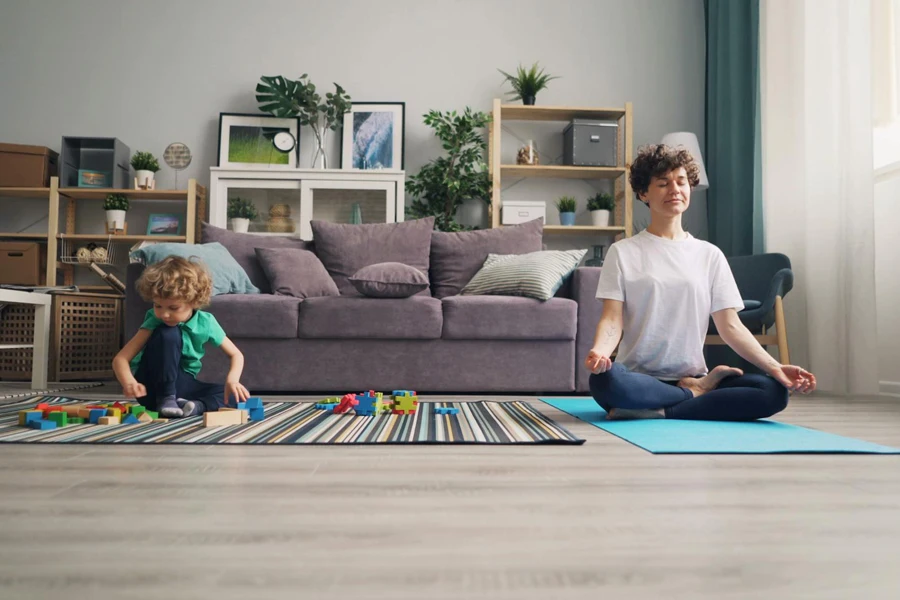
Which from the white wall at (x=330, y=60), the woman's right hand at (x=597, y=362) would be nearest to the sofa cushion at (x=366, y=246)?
the white wall at (x=330, y=60)

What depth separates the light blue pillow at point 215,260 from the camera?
2988 millimetres

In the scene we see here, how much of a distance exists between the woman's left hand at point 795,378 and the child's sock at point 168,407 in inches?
64.0

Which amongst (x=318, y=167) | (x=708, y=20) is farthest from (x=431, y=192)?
(x=708, y=20)

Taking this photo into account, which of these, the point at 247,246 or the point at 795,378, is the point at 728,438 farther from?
the point at 247,246

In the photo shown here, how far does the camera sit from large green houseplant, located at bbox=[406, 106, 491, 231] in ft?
14.7

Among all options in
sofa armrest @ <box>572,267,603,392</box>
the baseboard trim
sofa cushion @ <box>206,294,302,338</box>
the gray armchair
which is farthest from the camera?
the gray armchair

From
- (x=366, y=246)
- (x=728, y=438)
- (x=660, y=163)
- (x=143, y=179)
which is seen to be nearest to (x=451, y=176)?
(x=366, y=246)

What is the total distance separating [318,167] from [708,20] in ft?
9.29

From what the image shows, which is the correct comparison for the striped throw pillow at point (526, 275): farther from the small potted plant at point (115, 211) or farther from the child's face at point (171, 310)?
the small potted plant at point (115, 211)

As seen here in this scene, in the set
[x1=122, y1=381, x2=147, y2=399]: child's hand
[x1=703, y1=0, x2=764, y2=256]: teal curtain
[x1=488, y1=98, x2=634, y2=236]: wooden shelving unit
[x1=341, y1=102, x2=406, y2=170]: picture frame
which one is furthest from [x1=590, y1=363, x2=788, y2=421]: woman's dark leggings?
[x1=341, y1=102, x2=406, y2=170]: picture frame

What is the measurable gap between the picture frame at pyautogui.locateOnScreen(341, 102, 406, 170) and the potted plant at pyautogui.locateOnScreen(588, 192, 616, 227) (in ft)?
4.29

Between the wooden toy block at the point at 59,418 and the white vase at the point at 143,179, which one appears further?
the white vase at the point at 143,179

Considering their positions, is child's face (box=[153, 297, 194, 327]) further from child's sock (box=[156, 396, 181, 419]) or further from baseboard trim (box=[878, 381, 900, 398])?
baseboard trim (box=[878, 381, 900, 398])

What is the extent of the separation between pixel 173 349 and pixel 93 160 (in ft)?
10.4
